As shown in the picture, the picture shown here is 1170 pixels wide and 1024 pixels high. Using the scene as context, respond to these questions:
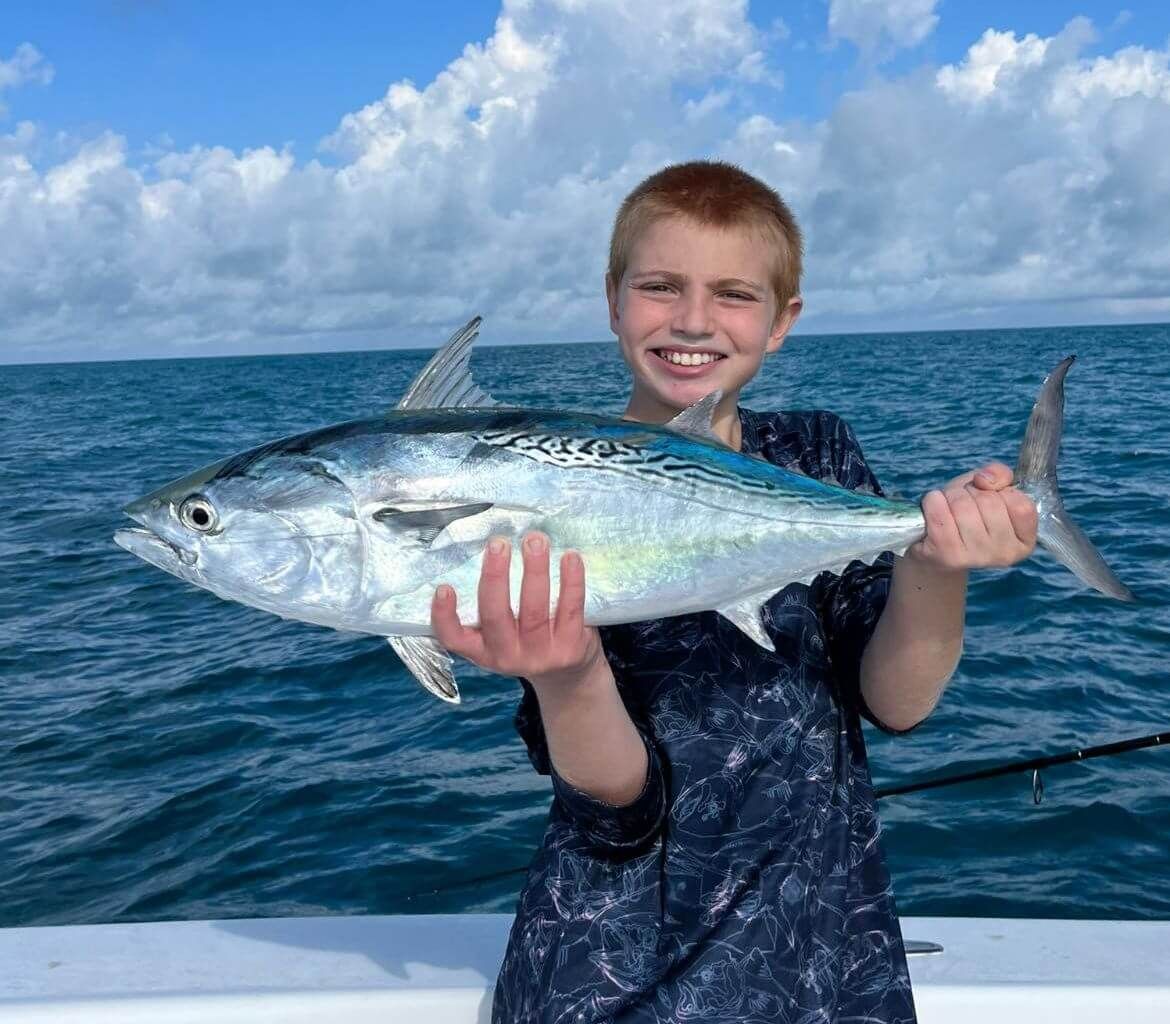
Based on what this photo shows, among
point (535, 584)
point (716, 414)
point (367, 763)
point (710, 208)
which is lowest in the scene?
point (367, 763)

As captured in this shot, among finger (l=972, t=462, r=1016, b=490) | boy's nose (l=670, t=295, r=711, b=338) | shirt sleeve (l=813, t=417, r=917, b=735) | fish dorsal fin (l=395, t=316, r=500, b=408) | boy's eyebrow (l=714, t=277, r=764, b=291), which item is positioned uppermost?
boy's eyebrow (l=714, t=277, r=764, b=291)

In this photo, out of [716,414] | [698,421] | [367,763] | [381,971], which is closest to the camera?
[698,421]

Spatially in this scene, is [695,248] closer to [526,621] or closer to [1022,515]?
[1022,515]

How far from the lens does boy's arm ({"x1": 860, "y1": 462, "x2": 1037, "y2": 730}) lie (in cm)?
220

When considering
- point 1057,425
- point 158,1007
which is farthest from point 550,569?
point 158,1007

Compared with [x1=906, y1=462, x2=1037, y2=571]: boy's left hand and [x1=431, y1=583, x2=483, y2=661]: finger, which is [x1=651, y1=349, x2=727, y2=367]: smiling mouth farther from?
[x1=431, y1=583, x2=483, y2=661]: finger

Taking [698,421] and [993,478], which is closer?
[993,478]

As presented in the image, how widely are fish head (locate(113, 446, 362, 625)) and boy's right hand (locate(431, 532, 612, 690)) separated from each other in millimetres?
246

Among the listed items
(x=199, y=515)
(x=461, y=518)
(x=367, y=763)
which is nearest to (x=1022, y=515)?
(x=461, y=518)

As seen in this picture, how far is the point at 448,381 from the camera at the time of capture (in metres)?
2.31

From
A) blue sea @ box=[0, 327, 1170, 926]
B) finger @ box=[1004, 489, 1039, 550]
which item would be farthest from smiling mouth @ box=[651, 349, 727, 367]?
blue sea @ box=[0, 327, 1170, 926]

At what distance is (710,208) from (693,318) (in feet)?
1.05

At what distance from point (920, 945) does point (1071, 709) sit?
481cm

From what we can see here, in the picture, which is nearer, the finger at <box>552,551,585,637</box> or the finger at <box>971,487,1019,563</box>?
the finger at <box>552,551,585,637</box>
